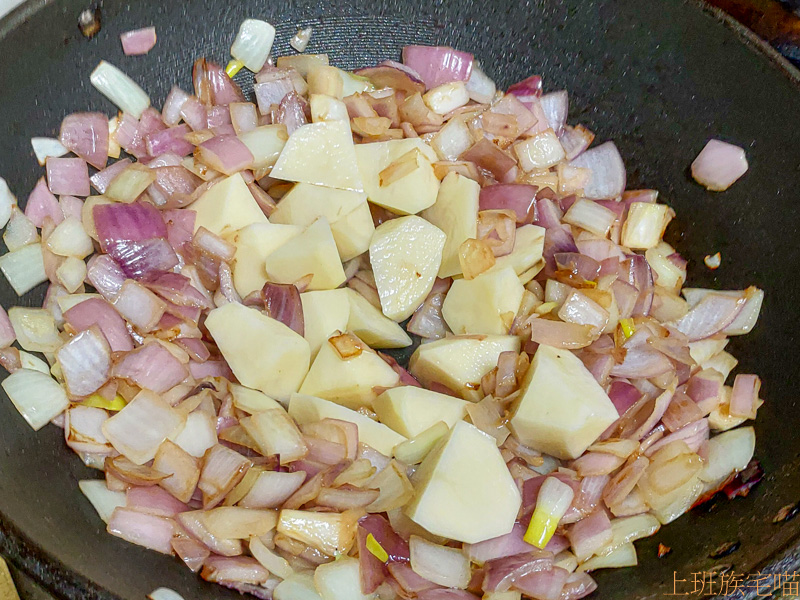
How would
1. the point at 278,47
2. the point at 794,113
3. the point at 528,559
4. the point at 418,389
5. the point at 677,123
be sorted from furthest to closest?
1. the point at 278,47
2. the point at 677,123
3. the point at 794,113
4. the point at 418,389
5. the point at 528,559

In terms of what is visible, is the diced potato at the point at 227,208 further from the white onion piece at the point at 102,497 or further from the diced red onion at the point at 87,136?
the white onion piece at the point at 102,497

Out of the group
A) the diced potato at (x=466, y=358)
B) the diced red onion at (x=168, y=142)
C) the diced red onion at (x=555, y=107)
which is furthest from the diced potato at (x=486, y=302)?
the diced red onion at (x=168, y=142)

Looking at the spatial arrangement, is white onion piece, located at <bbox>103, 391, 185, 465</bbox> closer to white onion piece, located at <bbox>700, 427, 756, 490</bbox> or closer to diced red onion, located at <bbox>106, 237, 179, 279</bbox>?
diced red onion, located at <bbox>106, 237, 179, 279</bbox>

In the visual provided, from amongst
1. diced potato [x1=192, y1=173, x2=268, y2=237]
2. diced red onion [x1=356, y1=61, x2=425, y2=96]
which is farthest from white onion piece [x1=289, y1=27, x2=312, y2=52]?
diced potato [x1=192, y1=173, x2=268, y2=237]

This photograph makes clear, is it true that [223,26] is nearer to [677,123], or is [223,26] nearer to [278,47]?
[278,47]

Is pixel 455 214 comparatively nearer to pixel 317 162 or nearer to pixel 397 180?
pixel 397 180

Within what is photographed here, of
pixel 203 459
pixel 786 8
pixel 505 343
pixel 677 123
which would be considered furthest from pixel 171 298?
pixel 786 8
